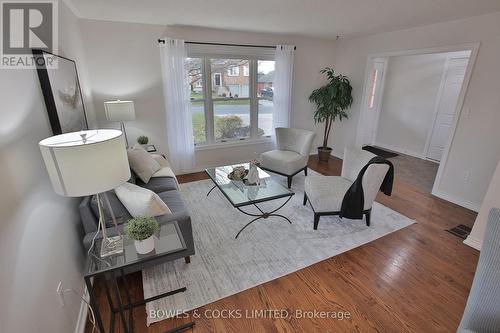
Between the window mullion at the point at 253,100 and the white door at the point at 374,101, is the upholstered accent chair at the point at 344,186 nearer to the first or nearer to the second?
the window mullion at the point at 253,100

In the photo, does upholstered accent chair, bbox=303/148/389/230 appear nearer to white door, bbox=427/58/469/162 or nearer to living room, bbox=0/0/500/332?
living room, bbox=0/0/500/332

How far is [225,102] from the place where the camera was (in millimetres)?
4383

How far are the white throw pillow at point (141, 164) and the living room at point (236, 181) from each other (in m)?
0.02

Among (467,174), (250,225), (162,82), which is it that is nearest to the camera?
(250,225)

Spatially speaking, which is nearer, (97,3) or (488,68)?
(97,3)

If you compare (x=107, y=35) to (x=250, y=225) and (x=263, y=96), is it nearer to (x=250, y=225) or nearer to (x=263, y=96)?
(x=263, y=96)

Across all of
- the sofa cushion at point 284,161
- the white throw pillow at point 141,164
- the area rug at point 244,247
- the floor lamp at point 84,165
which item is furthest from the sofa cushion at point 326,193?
the floor lamp at point 84,165

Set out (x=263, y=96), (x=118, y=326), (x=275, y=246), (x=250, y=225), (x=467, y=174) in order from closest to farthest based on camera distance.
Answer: (x=118, y=326) < (x=275, y=246) < (x=250, y=225) < (x=467, y=174) < (x=263, y=96)

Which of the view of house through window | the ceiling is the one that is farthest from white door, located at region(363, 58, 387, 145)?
A: the view of house through window

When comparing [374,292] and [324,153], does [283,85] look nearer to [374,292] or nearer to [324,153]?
[324,153]

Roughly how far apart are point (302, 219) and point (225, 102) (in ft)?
8.29

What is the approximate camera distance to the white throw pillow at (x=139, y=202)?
6.19ft

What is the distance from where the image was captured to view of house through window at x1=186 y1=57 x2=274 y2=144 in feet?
13.5

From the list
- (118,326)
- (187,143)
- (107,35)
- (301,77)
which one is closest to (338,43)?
(301,77)
